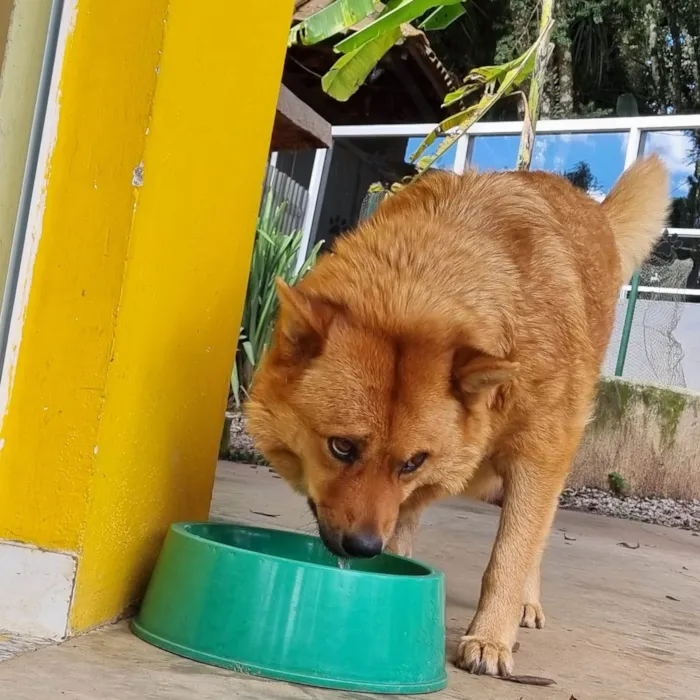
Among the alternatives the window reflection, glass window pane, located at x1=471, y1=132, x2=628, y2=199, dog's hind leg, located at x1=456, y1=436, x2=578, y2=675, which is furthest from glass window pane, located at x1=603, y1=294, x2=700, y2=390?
dog's hind leg, located at x1=456, y1=436, x2=578, y2=675

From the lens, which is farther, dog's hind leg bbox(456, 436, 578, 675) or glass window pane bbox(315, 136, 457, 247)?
glass window pane bbox(315, 136, 457, 247)

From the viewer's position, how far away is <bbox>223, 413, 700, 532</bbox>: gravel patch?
685 centimetres

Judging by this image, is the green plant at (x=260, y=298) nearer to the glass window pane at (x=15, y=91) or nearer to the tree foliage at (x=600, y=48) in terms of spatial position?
the glass window pane at (x=15, y=91)

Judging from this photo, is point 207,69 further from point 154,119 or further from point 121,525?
point 121,525

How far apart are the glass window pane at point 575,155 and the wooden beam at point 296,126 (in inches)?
272

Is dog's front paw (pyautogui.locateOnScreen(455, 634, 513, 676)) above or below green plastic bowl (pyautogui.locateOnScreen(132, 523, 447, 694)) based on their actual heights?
below

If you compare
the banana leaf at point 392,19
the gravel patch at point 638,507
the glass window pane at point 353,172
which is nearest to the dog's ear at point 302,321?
the banana leaf at point 392,19

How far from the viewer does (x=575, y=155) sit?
11766mm

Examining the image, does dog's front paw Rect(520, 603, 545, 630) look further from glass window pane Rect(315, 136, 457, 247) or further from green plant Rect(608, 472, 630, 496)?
glass window pane Rect(315, 136, 457, 247)

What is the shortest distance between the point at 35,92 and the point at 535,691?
1844mm

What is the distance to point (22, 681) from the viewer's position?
1604 mm

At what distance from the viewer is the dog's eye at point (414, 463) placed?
2.28 meters

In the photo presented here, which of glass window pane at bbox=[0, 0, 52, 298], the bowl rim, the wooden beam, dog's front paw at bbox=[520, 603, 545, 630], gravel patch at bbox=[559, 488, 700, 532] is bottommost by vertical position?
dog's front paw at bbox=[520, 603, 545, 630]

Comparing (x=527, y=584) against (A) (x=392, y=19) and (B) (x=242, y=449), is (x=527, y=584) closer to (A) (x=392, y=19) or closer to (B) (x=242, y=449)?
(A) (x=392, y=19)
